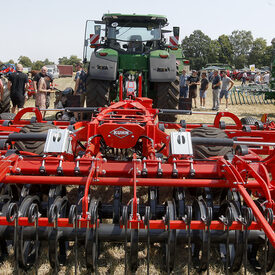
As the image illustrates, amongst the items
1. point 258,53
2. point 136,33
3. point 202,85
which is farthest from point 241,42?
point 136,33

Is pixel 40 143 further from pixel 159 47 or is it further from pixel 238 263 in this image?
pixel 159 47

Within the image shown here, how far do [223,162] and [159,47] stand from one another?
198 inches

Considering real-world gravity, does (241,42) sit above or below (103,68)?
above

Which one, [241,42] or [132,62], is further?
[241,42]

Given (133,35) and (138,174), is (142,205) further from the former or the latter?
(133,35)

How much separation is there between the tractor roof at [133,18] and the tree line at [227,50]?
212ft

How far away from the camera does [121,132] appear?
3.19 metres

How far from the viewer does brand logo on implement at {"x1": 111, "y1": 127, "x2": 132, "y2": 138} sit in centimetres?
318

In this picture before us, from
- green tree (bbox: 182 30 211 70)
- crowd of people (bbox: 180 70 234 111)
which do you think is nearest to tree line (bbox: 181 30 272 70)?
green tree (bbox: 182 30 211 70)

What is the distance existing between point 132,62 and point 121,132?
11.9 ft

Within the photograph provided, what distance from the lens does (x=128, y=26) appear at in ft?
22.7

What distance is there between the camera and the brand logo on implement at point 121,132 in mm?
3184

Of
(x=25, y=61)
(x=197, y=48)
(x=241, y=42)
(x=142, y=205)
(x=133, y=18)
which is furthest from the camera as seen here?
(x=241, y=42)

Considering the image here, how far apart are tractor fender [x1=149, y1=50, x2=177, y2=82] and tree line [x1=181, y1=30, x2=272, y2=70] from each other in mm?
65521
